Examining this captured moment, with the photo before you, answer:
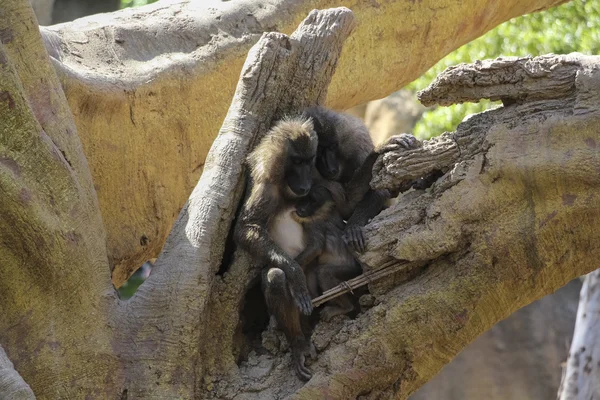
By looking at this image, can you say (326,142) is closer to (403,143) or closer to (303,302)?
(403,143)

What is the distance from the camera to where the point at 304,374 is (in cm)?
421

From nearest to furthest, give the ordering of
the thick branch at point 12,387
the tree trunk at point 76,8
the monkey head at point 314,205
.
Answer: the thick branch at point 12,387 < the monkey head at point 314,205 < the tree trunk at point 76,8

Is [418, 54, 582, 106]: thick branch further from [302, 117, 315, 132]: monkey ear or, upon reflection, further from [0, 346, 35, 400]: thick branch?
[0, 346, 35, 400]: thick branch

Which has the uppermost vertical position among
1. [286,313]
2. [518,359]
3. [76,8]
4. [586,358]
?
[286,313]

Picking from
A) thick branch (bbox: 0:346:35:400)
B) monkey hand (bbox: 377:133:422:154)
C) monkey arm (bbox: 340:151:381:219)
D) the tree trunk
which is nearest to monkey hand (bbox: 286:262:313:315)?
monkey arm (bbox: 340:151:381:219)

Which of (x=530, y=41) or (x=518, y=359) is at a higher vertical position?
(x=530, y=41)

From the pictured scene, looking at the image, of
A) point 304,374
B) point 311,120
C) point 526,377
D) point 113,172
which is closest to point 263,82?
point 311,120

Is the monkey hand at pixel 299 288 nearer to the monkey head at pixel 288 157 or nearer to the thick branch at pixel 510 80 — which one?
the monkey head at pixel 288 157

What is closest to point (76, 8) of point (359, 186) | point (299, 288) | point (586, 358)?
point (586, 358)

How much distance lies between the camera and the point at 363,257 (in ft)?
14.1

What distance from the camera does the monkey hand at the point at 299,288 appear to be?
4379 millimetres

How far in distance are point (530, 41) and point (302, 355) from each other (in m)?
Answer: 6.50

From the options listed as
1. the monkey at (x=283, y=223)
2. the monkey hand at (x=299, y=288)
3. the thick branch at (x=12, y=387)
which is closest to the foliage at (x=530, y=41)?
the monkey at (x=283, y=223)

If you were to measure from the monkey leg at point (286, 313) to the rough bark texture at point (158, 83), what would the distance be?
2.17 meters
